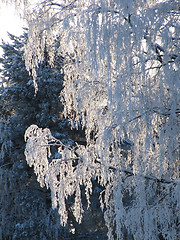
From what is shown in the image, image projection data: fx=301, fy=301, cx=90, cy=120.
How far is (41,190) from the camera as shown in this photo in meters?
8.39

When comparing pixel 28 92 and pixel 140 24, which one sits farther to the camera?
pixel 28 92

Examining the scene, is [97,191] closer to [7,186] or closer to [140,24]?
[7,186]

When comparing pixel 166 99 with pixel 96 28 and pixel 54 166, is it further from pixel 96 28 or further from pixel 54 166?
pixel 54 166

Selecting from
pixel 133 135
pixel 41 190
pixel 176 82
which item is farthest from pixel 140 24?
pixel 41 190

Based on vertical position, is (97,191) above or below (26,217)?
above

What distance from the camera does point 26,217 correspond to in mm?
7734

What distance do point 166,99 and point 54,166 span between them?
111 centimetres

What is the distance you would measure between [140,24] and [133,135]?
82 centimetres

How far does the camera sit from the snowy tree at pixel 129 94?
2.10 m

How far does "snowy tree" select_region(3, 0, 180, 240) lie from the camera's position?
2096 mm

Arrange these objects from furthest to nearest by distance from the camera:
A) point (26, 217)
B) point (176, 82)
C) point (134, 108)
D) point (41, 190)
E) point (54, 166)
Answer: point (41, 190) → point (26, 217) → point (54, 166) → point (134, 108) → point (176, 82)

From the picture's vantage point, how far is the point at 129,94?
210 centimetres

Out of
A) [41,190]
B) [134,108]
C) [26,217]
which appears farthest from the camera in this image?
[41,190]

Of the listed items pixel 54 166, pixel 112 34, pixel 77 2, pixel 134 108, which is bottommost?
pixel 54 166
